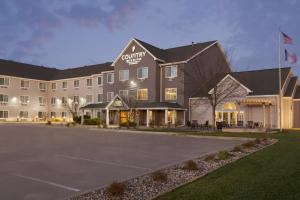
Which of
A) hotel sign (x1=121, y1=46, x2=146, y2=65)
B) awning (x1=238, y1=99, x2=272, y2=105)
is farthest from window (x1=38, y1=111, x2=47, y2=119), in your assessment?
awning (x1=238, y1=99, x2=272, y2=105)

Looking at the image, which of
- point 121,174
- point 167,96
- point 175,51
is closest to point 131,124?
point 167,96

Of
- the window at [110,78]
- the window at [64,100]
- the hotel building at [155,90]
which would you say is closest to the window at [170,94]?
the hotel building at [155,90]

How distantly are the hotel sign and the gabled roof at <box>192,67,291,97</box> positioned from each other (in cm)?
933

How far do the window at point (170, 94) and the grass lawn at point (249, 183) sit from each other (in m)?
30.4

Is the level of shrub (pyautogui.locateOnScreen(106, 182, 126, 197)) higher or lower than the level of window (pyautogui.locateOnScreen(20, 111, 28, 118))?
lower

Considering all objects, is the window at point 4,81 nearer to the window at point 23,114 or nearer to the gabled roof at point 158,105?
the window at point 23,114

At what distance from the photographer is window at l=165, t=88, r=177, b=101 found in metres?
41.9

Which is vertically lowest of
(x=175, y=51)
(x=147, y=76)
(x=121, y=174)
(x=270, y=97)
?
(x=121, y=174)

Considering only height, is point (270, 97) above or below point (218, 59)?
below

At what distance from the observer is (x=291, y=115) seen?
3684cm

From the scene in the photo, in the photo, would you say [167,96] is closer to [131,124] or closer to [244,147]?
[131,124]

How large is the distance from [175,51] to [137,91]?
8.09 m

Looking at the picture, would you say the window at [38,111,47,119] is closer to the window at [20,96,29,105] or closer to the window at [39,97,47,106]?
the window at [39,97,47,106]

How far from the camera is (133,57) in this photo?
4509 cm
